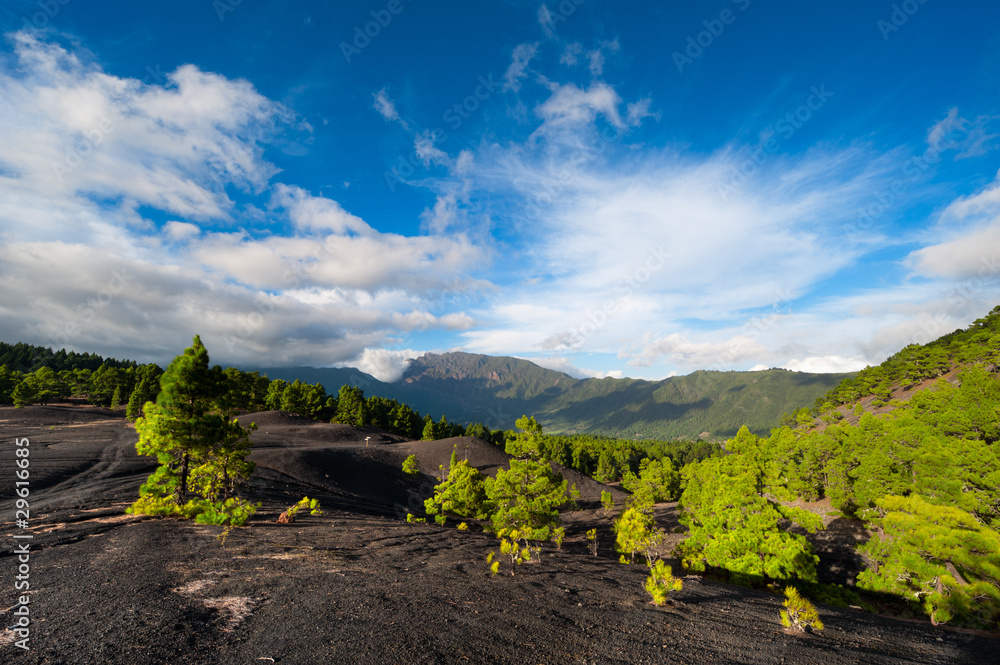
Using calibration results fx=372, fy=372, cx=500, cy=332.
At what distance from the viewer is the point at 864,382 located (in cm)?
10350

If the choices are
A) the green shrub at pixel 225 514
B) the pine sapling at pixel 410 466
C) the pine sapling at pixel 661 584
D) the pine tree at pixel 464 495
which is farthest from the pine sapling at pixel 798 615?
the pine sapling at pixel 410 466

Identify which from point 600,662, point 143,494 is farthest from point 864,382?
point 143,494

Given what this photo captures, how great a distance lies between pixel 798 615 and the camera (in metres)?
14.9

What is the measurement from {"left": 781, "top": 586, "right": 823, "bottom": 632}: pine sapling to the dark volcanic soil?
0.48m

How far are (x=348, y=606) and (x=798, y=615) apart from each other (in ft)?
56.6

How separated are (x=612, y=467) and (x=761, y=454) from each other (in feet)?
189

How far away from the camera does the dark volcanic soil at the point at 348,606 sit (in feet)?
30.2

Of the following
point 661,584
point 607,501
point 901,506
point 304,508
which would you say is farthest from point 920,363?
point 304,508

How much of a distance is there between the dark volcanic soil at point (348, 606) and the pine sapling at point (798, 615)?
478 mm

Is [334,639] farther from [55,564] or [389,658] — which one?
[55,564]

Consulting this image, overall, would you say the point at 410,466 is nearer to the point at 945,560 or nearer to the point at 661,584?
the point at 661,584

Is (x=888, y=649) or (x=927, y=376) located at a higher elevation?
(x=927, y=376)

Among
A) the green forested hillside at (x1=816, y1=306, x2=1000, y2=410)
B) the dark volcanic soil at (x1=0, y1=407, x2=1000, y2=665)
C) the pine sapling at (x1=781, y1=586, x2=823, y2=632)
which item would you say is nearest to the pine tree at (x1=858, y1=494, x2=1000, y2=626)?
the dark volcanic soil at (x1=0, y1=407, x2=1000, y2=665)

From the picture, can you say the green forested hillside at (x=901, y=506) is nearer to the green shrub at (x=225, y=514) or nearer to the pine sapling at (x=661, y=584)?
the pine sapling at (x=661, y=584)
